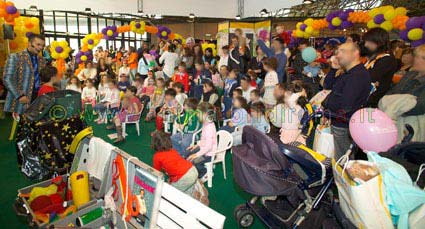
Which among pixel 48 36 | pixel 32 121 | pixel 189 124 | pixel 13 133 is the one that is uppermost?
pixel 48 36

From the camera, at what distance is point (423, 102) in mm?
2312

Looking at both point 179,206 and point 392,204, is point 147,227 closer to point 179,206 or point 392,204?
point 179,206

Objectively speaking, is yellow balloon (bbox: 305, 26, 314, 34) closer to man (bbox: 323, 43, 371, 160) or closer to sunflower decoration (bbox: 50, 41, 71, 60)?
man (bbox: 323, 43, 371, 160)

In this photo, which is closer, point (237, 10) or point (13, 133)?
point (13, 133)

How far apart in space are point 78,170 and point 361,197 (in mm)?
2362

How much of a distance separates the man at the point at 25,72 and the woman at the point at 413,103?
12.2 feet

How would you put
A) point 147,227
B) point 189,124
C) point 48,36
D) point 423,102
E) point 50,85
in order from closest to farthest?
point 147,227 → point 423,102 → point 50,85 → point 189,124 → point 48,36

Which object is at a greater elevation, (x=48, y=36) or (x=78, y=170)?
(x=48, y=36)

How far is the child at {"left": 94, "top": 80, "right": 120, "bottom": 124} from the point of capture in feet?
20.0

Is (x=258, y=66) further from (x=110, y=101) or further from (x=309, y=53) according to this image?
(x=110, y=101)

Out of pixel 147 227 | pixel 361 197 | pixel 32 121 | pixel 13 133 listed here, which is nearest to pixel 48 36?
pixel 13 133

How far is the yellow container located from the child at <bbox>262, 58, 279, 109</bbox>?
3161 mm

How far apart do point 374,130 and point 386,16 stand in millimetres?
4881

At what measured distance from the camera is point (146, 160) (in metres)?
4.34
